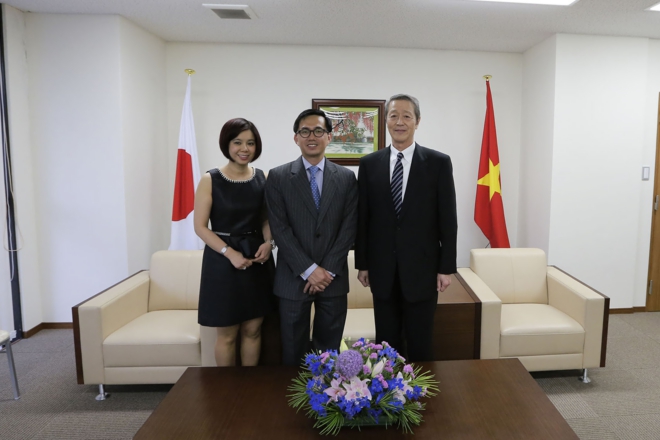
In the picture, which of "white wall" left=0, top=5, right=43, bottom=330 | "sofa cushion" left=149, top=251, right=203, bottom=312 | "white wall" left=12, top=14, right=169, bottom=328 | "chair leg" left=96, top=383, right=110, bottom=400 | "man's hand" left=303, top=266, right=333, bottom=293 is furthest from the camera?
"white wall" left=12, top=14, right=169, bottom=328

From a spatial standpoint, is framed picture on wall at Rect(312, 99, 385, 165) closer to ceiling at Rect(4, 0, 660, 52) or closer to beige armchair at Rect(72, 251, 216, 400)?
ceiling at Rect(4, 0, 660, 52)

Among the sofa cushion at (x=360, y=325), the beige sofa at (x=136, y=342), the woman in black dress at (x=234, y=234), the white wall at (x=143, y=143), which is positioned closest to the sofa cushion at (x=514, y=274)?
the sofa cushion at (x=360, y=325)

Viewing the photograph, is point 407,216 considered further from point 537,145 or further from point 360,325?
point 537,145

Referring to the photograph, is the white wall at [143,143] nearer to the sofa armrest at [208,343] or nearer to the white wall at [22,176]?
the white wall at [22,176]

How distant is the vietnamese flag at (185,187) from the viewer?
402 centimetres

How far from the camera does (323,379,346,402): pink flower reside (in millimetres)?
1469

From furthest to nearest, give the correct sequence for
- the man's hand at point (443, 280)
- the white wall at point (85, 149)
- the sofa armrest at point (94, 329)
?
the white wall at point (85, 149)
the sofa armrest at point (94, 329)
the man's hand at point (443, 280)

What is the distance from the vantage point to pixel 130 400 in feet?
8.85

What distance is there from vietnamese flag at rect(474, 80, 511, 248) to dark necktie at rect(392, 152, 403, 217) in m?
2.49

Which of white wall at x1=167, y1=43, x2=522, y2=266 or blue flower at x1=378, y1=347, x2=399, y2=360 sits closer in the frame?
blue flower at x1=378, y1=347, x2=399, y2=360

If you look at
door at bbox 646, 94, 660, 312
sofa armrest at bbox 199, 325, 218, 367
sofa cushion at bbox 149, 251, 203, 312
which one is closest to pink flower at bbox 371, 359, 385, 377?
sofa armrest at bbox 199, 325, 218, 367

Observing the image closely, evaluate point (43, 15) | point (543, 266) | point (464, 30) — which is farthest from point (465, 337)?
point (43, 15)

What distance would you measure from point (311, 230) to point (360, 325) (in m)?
0.99

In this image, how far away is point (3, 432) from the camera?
7.71ft
